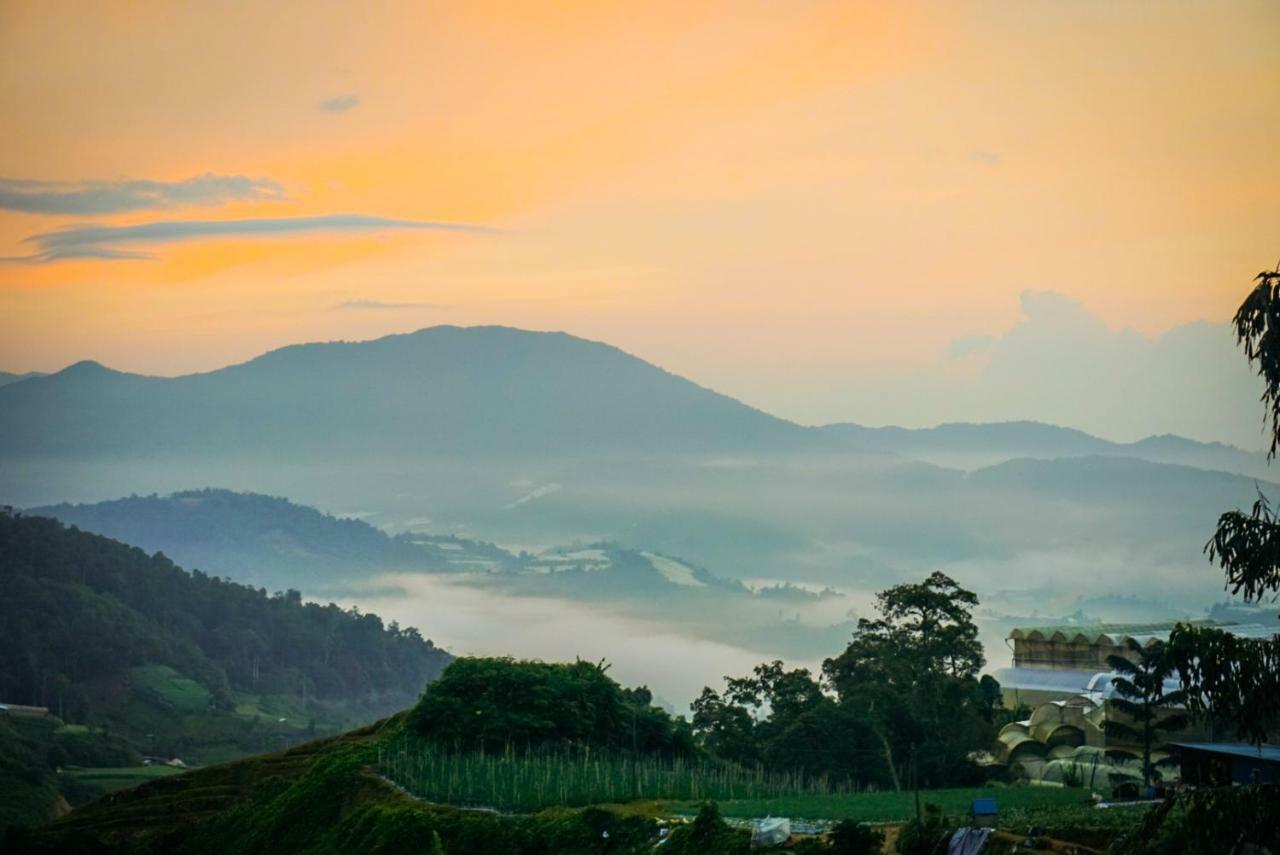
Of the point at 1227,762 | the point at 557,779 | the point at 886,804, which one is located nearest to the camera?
the point at 1227,762

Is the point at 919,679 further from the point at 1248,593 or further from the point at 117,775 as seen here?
the point at 117,775

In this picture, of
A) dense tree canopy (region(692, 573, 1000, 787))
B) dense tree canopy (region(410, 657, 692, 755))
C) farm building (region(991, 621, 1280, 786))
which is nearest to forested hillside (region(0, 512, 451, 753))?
farm building (region(991, 621, 1280, 786))

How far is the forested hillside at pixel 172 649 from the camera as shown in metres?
127

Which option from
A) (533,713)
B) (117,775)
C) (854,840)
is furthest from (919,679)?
(117,775)

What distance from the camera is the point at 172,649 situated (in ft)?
447

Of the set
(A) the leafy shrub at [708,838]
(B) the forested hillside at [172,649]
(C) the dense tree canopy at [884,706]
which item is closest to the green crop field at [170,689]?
(B) the forested hillside at [172,649]

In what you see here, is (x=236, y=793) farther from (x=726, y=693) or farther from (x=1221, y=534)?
(x=1221, y=534)

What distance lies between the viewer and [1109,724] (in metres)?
39.3

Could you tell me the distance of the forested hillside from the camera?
127062mm

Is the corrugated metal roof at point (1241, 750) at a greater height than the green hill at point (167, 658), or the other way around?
the green hill at point (167, 658)

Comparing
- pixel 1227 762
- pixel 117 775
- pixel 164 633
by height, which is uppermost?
pixel 164 633

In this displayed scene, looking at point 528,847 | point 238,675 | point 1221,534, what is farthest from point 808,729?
point 238,675

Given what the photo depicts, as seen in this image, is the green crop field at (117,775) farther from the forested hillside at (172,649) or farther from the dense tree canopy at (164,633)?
the dense tree canopy at (164,633)

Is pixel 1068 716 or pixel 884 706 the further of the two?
pixel 1068 716
